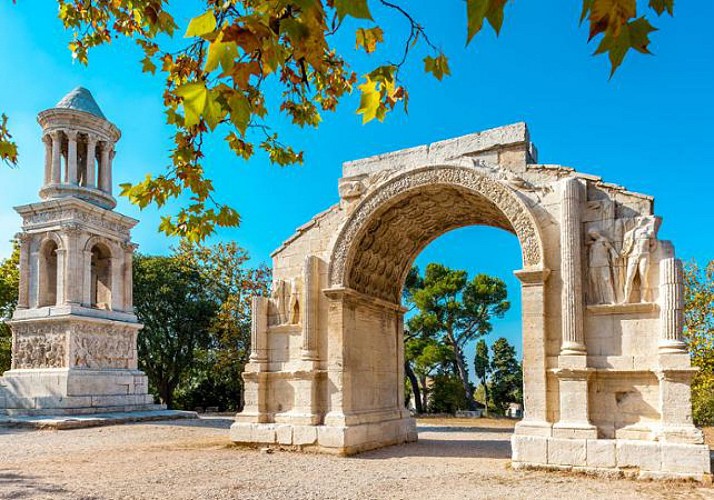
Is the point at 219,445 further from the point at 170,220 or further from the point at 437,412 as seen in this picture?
the point at 437,412

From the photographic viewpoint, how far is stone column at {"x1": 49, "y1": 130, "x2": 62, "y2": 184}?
65.9 feet

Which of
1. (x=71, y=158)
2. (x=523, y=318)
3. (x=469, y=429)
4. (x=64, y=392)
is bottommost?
(x=469, y=429)

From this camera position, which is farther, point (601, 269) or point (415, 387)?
point (415, 387)

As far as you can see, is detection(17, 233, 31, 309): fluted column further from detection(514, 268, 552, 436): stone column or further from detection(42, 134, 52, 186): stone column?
detection(514, 268, 552, 436): stone column

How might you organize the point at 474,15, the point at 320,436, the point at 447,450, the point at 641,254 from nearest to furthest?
the point at 474,15 → the point at 641,254 → the point at 320,436 → the point at 447,450

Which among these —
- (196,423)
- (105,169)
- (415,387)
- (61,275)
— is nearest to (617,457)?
(196,423)

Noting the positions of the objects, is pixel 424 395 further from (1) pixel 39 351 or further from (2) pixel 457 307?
(1) pixel 39 351

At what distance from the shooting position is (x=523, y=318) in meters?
9.51

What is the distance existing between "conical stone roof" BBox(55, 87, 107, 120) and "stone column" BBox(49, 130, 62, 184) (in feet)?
3.39

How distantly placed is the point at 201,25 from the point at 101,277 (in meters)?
20.1

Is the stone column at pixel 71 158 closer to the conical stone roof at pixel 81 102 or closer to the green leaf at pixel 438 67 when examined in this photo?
the conical stone roof at pixel 81 102

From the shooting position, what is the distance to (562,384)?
8914 millimetres

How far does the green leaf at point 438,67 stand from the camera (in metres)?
4.03

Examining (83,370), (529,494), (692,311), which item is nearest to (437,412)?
(692,311)
